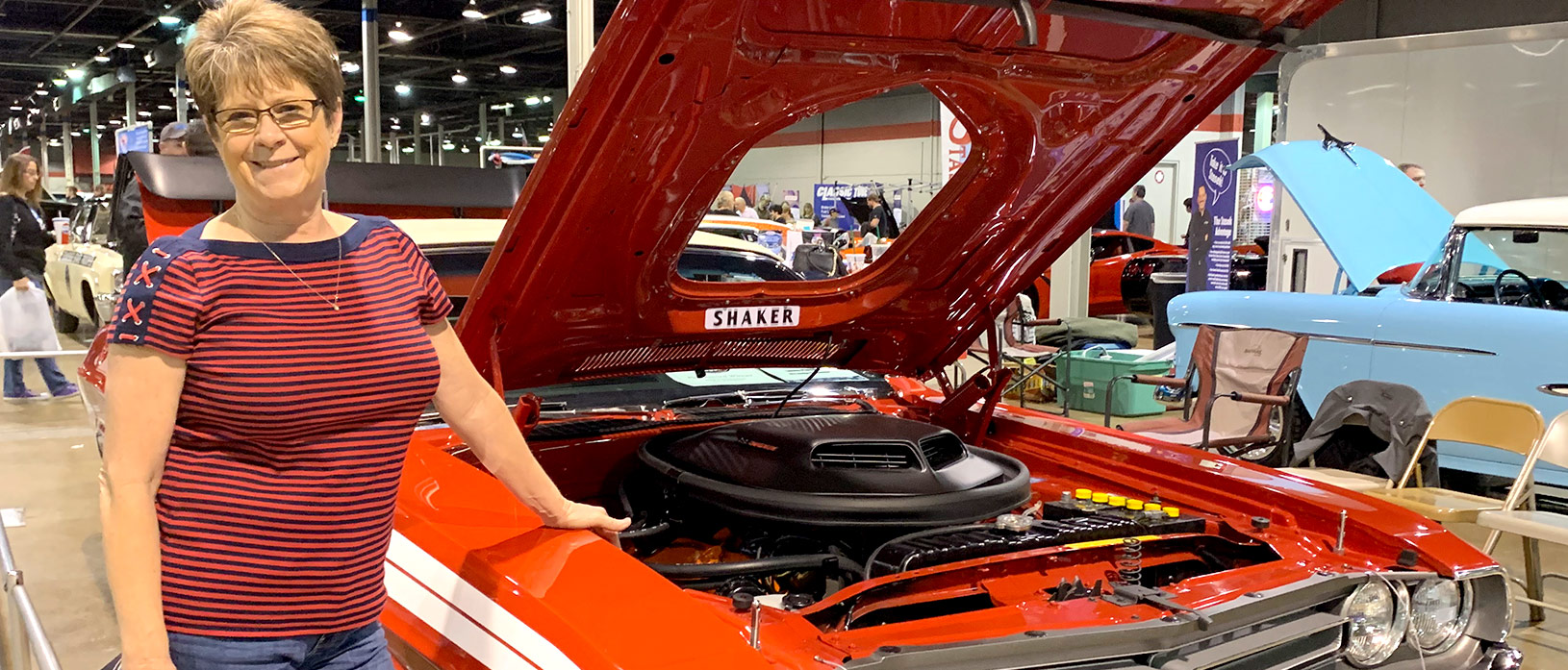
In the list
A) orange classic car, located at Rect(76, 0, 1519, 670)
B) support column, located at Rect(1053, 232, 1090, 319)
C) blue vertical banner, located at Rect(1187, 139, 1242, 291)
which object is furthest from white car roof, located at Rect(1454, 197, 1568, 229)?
support column, located at Rect(1053, 232, 1090, 319)

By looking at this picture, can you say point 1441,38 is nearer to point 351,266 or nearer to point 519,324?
point 519,324

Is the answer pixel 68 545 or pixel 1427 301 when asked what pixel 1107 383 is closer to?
pixel 1427 301

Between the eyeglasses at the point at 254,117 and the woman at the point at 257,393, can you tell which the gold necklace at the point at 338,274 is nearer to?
the woman at the point at 257,393

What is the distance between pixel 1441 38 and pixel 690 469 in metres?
8.23

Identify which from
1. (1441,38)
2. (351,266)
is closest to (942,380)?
(351,266)

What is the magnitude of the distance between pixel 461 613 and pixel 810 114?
3.73 ft

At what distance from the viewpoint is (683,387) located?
2998 millimetres

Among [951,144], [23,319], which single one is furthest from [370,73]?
[951,144]

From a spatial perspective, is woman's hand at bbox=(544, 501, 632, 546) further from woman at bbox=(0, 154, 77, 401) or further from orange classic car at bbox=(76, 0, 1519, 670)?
woman at bbox=(0, 154, 77, 401)

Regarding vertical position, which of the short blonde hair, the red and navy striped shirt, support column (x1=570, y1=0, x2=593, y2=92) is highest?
support column (x1=570, y1=0, x2=593, y2=92)

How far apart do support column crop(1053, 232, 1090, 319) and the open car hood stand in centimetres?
726

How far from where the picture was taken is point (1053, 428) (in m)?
2.89

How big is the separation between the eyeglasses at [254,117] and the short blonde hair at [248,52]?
21mm

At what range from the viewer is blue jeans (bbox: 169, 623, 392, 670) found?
1.28 metres
